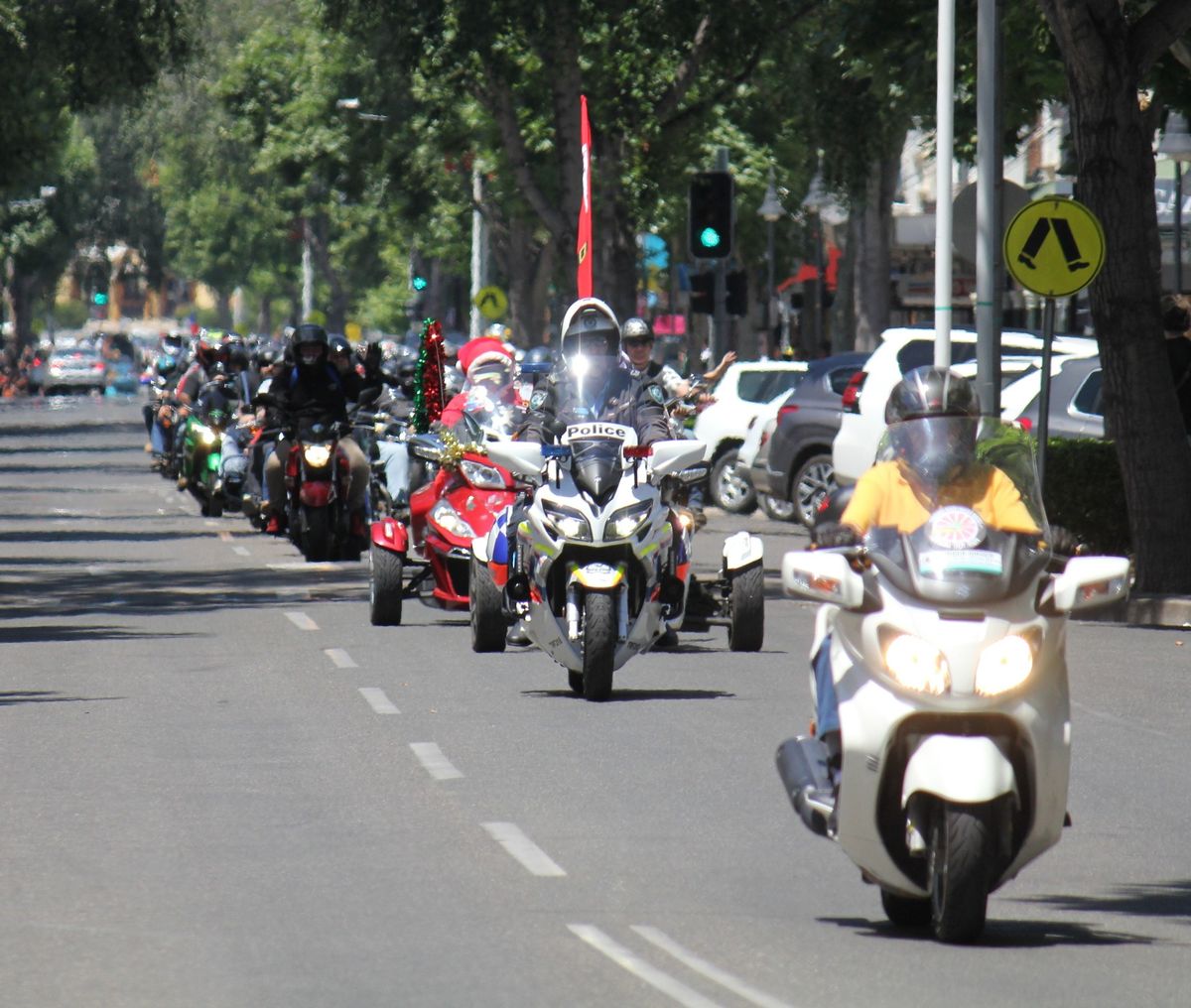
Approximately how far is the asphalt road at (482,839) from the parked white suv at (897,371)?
8246 mm

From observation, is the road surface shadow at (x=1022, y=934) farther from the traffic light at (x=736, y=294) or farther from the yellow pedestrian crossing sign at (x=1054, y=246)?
the traffic light at (x=736, y=294)

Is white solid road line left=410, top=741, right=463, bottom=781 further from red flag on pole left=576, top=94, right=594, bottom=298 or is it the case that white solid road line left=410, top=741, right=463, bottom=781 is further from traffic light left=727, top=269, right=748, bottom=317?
traffic light left=727, top=269, right=748, bottom=317

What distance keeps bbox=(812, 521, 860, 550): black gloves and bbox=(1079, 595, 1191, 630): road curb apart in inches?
448

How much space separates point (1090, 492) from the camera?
67.9ft

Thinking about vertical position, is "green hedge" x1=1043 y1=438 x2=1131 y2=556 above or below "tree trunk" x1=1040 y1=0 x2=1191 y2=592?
below

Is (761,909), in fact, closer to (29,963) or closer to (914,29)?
(29,963)

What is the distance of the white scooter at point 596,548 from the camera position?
43.8ft

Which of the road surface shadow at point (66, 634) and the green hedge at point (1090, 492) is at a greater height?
the green hedge at point (1090, 492)

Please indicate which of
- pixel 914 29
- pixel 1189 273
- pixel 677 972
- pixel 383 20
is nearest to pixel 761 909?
pixel 677 972

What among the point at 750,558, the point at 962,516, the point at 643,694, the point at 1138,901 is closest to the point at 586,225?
the point at 750,558

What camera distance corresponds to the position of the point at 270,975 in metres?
7.23

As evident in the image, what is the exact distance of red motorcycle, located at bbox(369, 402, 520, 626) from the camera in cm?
1683

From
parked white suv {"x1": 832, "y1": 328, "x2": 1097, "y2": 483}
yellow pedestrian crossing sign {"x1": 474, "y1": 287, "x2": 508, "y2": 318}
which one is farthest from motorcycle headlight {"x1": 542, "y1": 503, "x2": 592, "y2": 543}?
yellow pedestrian crossing sign {"x1": 474, "y1": 287, "x2": 508, "y2": 318}

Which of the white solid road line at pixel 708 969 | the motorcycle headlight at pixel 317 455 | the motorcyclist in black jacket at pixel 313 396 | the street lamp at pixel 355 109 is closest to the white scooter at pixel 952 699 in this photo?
the white solid road line at pixel 708 969
